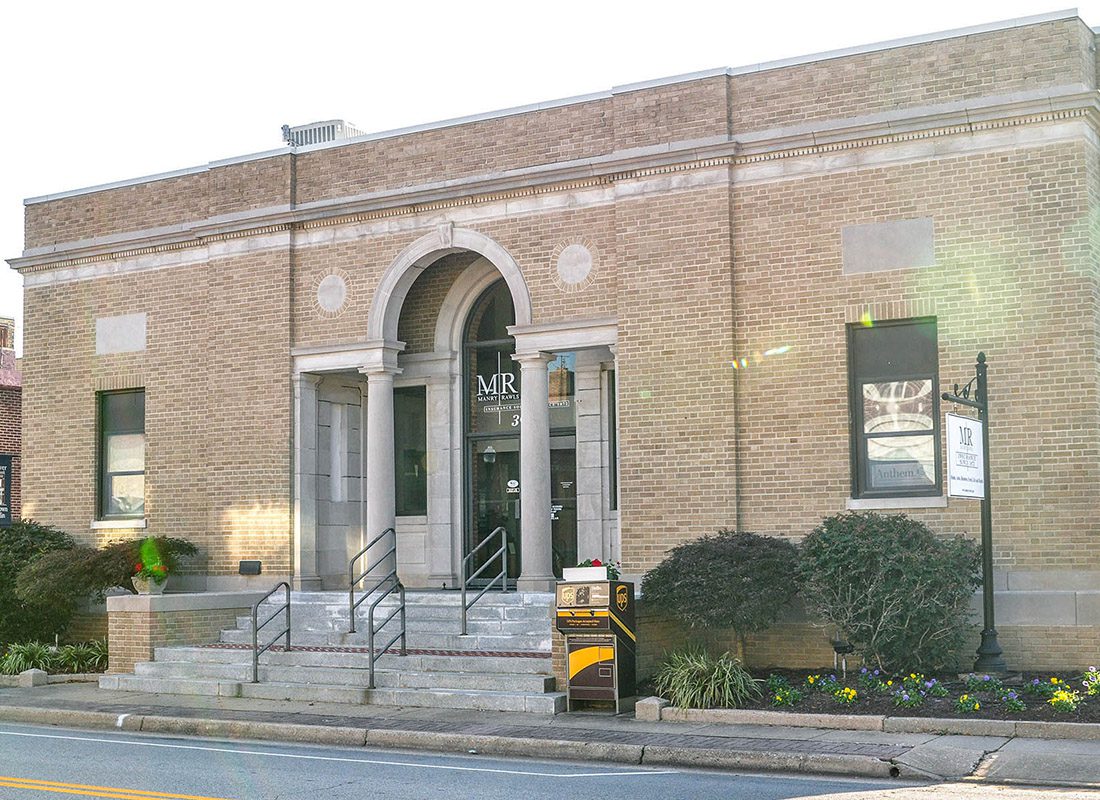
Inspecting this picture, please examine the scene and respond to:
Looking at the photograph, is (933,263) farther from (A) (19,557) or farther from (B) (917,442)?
(A) (19,557)

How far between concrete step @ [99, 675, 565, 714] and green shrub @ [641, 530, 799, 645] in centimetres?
180

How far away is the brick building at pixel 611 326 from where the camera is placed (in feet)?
53.5

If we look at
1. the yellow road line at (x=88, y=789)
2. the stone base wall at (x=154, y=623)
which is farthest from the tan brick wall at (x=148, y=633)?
the yellow road line at (x=88, y=789)

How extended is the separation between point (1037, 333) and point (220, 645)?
11.7 metres

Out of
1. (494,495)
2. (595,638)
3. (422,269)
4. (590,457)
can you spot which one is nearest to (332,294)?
(422,269)

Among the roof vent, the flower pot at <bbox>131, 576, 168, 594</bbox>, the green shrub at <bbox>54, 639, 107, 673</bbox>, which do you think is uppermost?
the roof vent

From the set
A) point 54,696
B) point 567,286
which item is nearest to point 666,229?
point 567,286

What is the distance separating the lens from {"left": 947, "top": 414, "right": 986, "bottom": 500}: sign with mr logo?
47.1ft

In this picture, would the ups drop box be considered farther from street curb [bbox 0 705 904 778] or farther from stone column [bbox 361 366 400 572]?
stone column [bbox 361 366 400 572]

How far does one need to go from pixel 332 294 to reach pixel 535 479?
4565 millimetres

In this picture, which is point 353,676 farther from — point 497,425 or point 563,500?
point 497,425

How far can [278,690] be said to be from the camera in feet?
55.7

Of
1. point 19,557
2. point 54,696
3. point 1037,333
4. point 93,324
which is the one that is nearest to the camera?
point 1037,333

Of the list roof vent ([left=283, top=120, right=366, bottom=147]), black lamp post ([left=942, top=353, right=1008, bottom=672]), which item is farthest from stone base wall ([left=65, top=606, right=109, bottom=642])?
black lamp post ([left=942, top=353, right=1008, bottom=672])
